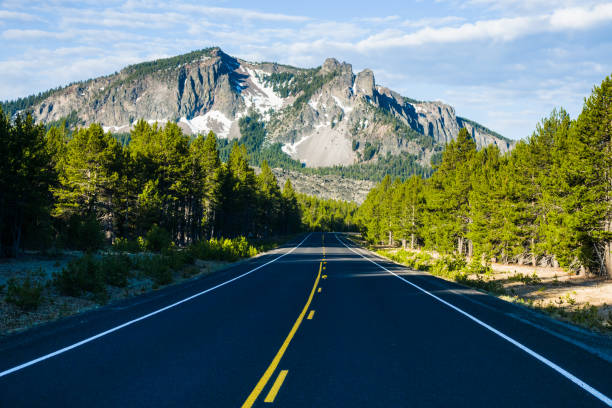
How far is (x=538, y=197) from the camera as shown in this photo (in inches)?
1300

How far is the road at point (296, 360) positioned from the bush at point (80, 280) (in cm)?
239

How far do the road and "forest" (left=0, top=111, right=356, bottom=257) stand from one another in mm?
15220

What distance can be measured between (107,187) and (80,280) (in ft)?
104

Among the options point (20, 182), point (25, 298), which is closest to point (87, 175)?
point (20, 182)

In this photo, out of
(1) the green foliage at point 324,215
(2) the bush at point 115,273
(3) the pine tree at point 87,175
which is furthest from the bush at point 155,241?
(1) the green foliage at point 324,215

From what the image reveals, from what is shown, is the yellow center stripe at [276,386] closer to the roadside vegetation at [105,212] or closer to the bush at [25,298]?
the roadside vegetation at [105,212]

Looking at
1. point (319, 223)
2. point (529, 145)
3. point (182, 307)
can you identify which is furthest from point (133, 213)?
point (319, 223)

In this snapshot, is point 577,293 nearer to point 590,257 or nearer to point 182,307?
point 590,257

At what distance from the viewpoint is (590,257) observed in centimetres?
2459

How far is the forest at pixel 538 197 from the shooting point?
22917 millimetres

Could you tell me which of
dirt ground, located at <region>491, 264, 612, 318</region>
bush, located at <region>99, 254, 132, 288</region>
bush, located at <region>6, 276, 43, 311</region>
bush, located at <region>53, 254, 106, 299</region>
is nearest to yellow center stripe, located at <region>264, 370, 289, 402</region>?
bush, located at <region>6, 276, 43, 311</region>

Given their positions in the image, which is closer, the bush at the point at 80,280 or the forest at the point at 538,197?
the bush at the point at 80,280

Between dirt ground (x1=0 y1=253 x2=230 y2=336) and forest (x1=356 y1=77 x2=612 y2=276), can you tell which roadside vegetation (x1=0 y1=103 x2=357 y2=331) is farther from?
forest (x1=356 y1=77 x2=612 y2=276)

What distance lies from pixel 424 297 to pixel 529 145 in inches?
912
